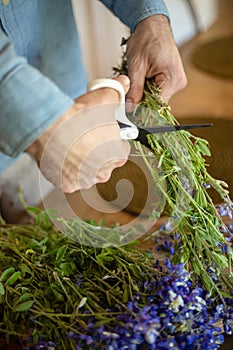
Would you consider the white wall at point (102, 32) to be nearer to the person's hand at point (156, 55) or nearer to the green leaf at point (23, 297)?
the person's hand at point (156, 55)

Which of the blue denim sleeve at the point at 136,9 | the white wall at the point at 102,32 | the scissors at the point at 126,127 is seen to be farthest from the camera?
the white wall at the point at 102,32

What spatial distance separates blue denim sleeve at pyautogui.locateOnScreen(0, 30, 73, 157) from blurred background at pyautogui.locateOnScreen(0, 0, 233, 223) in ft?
0.95

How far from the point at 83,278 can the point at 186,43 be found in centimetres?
144

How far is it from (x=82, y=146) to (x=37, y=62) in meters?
0.52

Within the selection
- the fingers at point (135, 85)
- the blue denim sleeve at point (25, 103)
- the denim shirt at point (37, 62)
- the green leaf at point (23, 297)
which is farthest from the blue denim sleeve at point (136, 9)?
the green leaf at point (23, 297)

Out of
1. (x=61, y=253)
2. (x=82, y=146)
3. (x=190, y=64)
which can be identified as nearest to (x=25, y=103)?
(x=82, y=146)

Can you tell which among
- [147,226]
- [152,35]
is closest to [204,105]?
[152,35]

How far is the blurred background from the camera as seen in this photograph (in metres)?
1.11

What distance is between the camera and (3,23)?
926 mm

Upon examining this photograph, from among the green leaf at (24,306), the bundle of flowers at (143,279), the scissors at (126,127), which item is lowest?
the bundle of flowers at (143,279)

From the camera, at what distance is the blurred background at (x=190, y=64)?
1107mm

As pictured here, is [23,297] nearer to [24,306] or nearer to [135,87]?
[24,306]

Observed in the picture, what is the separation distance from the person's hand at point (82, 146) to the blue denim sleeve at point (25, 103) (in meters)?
0.02

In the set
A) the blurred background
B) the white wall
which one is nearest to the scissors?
the blurred background
